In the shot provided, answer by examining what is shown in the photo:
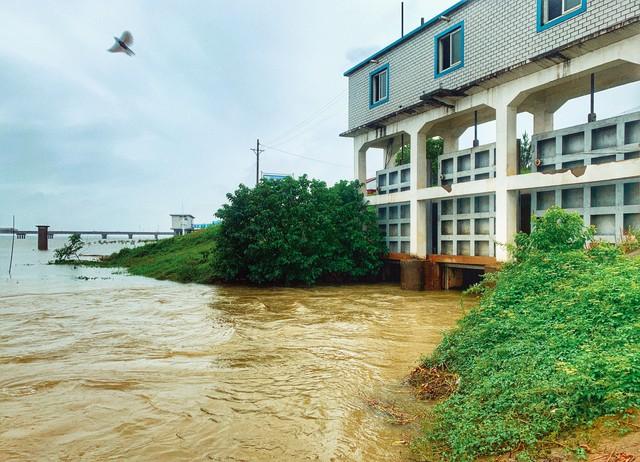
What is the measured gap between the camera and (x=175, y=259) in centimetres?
2625

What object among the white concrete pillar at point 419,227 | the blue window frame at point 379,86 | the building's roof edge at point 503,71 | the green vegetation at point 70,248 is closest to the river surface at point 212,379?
the white concrete pillar at point 419,227

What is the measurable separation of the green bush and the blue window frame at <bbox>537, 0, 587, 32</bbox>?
8.78m

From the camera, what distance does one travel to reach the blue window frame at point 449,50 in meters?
14.1

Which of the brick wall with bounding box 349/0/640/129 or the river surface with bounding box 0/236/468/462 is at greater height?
the brick wall with bounding box 349/0/640/129

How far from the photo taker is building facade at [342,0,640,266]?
1025 cm

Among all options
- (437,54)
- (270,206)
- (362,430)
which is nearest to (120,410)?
(362,430)

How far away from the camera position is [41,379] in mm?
6414

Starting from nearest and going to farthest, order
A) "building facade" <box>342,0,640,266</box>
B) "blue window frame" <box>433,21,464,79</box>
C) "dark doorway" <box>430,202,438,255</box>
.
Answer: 1. "building facade" <box>342,0,640,266</box>
2. "blue window frame" <box>433,21,464,79</box>
3. "dark doorway" <box>430,202,438,255</box>

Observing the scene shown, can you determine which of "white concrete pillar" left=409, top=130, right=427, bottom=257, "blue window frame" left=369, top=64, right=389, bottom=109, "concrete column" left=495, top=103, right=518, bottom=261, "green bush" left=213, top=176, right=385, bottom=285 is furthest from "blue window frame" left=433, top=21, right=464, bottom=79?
"green bush" left=213, top=176, right=385, bottom=285

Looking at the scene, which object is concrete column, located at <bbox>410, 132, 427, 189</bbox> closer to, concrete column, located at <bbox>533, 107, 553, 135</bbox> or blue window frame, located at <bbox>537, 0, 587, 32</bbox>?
concrete column, located at <bbox>533, 107, 553, 135</bbox>

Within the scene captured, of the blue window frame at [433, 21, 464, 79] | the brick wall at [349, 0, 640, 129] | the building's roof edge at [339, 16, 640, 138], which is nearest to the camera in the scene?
the building's roof edge at [339, 16, 640, 138]

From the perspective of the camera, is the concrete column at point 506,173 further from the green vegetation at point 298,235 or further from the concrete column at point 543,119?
the green vegetation at point 298,235

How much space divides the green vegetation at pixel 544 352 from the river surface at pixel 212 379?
67 cm

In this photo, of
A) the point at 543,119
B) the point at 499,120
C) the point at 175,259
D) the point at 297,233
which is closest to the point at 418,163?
the point at 499,120
